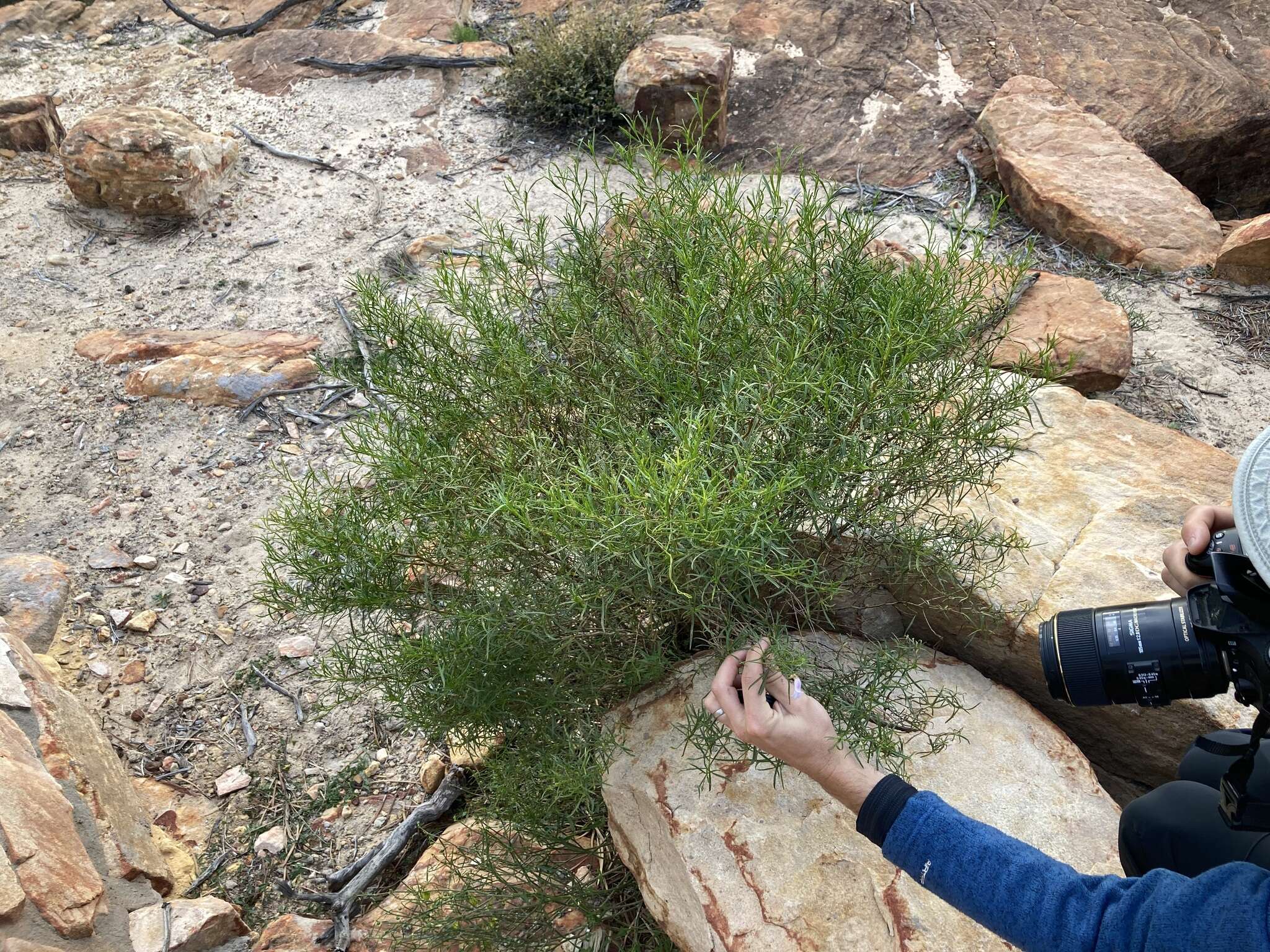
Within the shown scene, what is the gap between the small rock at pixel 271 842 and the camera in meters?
2.78

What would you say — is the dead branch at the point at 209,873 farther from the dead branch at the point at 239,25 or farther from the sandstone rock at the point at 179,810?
the dead branch at the point at 239,25

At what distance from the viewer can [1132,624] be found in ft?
5.82

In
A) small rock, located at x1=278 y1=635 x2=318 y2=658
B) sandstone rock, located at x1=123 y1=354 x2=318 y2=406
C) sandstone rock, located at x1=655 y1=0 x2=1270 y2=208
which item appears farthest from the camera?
sandstone rock, located at x1=655 y1=0 x2=1270 y2=208

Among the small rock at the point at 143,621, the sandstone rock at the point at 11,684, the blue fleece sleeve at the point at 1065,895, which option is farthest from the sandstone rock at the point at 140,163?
the blue fleece sleeve at the point at 1065,895

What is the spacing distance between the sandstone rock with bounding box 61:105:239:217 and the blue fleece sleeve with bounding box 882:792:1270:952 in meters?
4.99

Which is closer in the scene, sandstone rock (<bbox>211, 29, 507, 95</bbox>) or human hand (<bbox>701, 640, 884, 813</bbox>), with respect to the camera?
human hand (<bbox>701, 640, 884, 813</bbox>)

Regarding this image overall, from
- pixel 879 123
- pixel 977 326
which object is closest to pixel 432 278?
pixel 977 326

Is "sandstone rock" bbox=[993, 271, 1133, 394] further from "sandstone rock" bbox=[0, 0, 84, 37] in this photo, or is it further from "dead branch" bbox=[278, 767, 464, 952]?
"sandstone rock" bbox=[0, 0, 84, 37]

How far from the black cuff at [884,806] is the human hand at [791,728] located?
0.02 meters

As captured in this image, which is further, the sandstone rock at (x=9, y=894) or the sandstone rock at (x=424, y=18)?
the sandstone rock at (x=424, y=18)

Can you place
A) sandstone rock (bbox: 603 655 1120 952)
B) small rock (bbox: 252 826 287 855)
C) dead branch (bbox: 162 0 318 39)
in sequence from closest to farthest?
sandstone rock (bbox: 603 655 1120 952), small rock (bbox: 252 826 287 855), dead branch (bbox: 162 0 318 39)

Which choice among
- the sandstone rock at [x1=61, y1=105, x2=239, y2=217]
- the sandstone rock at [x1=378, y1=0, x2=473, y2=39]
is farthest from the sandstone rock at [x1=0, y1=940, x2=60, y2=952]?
the sandstone rock at [x1=378, y1=0, x2=473, y2=39]

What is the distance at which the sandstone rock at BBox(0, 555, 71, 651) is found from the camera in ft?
10.4

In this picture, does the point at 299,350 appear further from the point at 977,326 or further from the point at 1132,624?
the point at 1132,624
